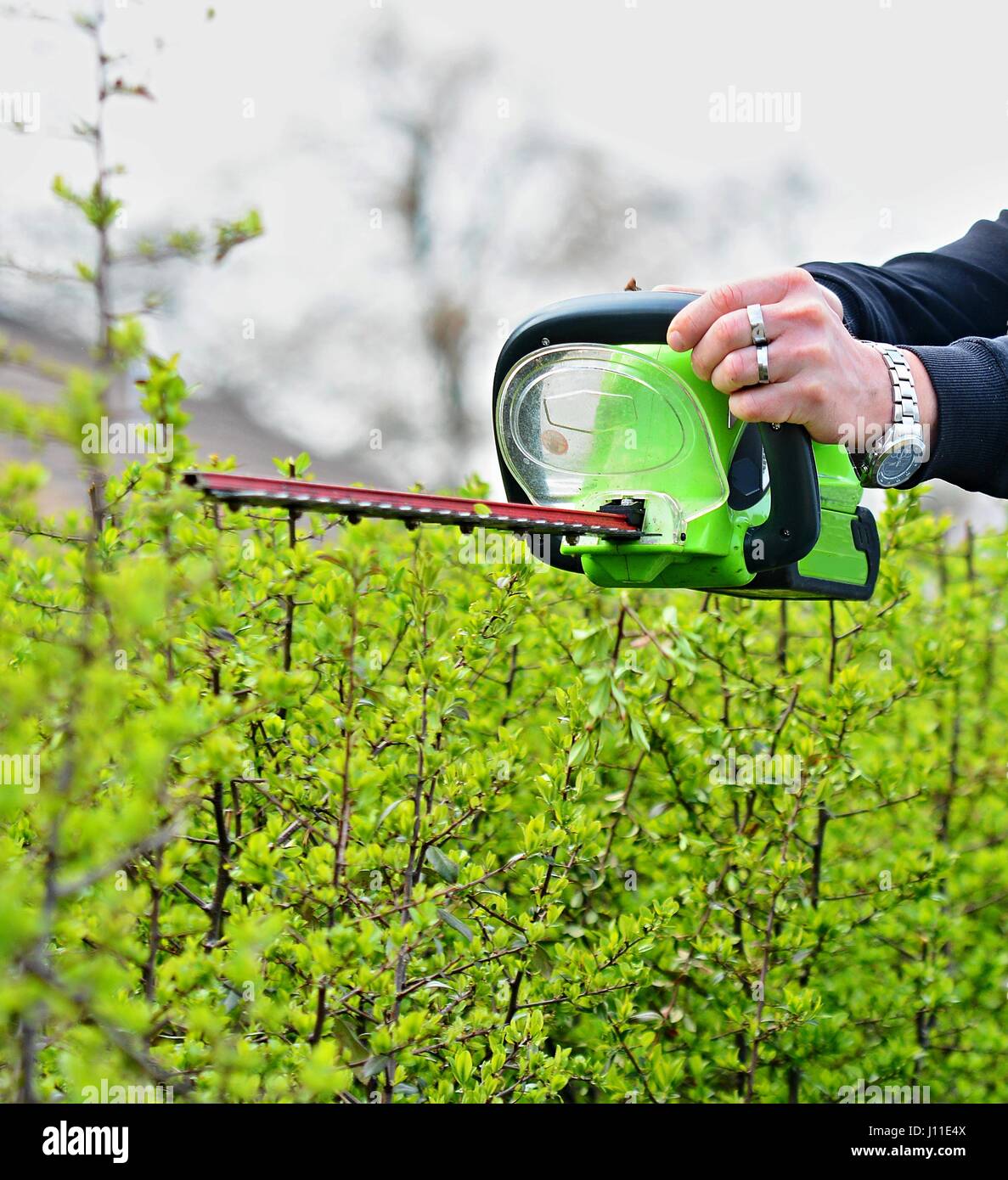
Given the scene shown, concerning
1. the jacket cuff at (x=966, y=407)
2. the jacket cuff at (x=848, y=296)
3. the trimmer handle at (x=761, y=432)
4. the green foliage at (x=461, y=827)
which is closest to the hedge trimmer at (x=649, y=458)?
the trimmer handle at (x=761, y=432)

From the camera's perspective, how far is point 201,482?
4.05 ft

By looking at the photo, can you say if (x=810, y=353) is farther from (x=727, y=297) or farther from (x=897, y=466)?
(x=897, y=466)

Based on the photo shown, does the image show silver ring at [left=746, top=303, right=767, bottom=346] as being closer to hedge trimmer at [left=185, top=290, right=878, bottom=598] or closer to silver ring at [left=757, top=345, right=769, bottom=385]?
silver ring at [left=757, top=345, right=769, bottom=385]

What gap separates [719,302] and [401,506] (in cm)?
57

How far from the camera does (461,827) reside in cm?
170

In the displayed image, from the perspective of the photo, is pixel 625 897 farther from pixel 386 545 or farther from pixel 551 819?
pixel 386 545

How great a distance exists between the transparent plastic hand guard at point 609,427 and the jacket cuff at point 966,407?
0.47m

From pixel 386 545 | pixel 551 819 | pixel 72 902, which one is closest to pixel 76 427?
pixel 72 902

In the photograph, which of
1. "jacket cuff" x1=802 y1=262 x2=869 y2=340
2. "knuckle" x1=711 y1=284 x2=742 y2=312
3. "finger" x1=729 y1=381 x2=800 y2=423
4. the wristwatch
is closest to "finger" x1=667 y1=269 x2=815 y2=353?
"knuckle" x1=711 y1=284 x2=742 y2=312

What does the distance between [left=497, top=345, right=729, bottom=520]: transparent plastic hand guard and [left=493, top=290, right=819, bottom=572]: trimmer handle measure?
2 centimetres

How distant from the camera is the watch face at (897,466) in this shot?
6.31 ft

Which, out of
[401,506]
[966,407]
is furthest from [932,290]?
[401,506]

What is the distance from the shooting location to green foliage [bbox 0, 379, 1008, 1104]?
1107 mm

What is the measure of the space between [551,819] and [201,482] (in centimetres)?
79
